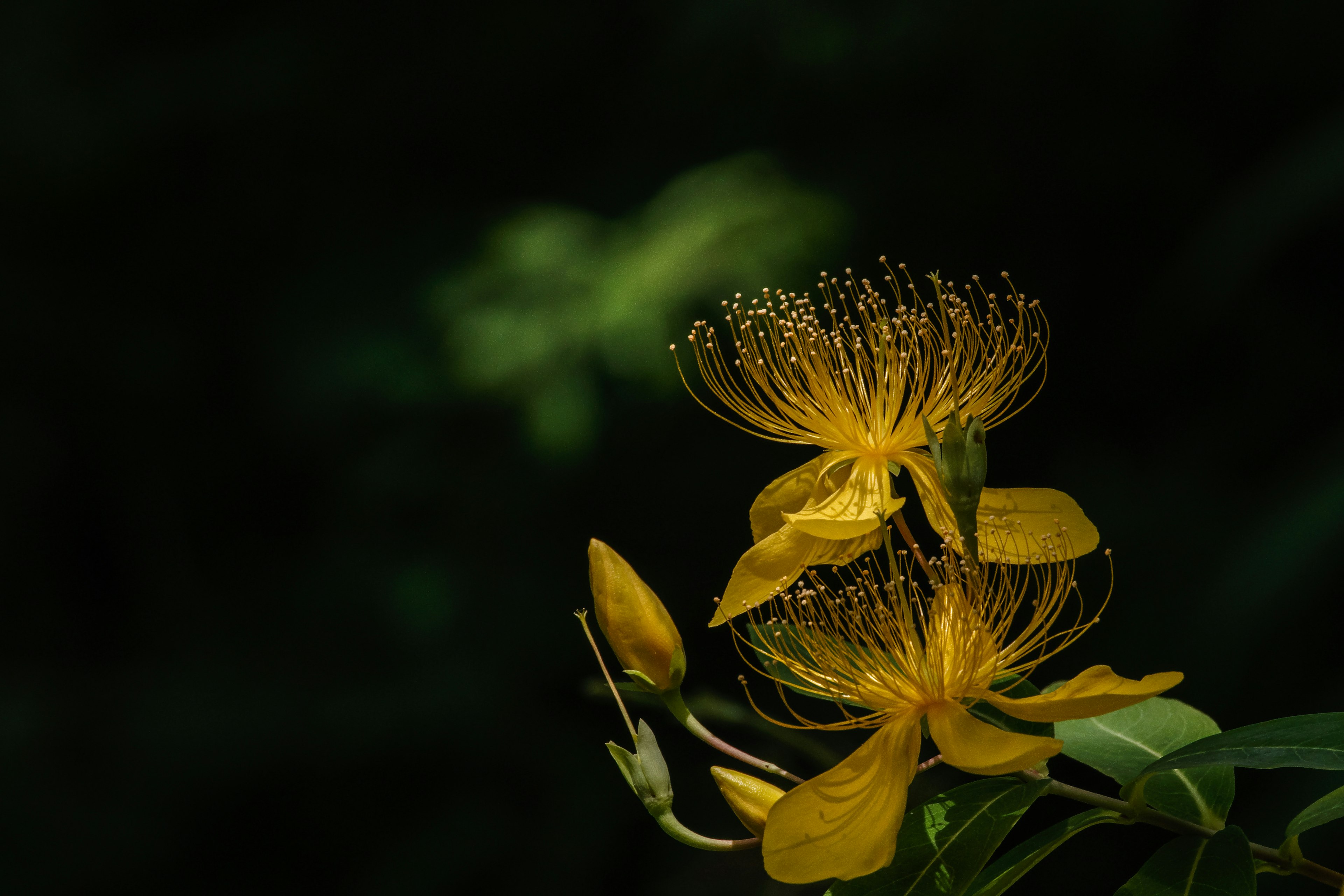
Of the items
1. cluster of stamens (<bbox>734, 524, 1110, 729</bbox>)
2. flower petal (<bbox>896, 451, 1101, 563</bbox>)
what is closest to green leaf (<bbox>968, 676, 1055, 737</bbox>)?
cluster of stamens (<bbox>734, 524, 1110, 729</bbox>)

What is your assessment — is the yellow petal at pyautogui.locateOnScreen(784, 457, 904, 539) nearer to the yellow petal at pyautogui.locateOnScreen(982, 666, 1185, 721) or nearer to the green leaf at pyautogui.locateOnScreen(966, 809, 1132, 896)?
the yellow petal at pyautogui.locateOnScreen(982, 666, 1185, 721)

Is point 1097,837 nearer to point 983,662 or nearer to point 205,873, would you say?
point 983,662

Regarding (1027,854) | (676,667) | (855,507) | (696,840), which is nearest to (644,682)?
(676,667)

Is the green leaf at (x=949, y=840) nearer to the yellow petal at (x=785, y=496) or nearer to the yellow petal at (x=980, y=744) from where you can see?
the yellow petal at (x=980, y=744)

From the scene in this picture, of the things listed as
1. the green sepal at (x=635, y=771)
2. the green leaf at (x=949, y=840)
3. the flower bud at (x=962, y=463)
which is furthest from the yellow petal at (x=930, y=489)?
the green sepal at (x=635, y=771)

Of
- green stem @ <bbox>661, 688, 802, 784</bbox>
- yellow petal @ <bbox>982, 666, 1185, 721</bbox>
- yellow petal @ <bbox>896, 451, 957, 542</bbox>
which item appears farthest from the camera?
yellow petal @ <bbox>896, 451, 957, 542</bbox>
